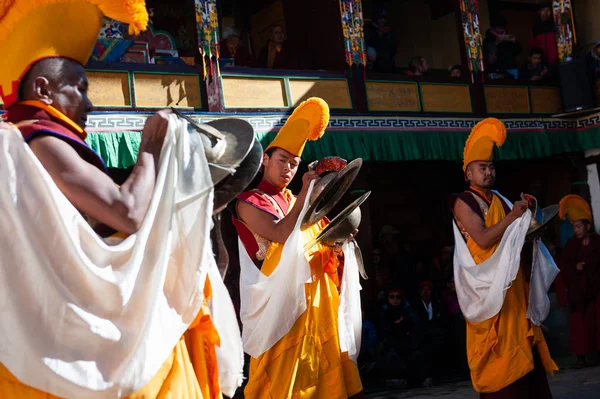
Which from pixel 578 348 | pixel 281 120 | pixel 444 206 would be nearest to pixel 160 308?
pixel 281 120

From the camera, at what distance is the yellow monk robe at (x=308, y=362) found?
4555 mm

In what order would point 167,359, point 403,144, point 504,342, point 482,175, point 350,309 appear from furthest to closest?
point 403,144 < point 482,175 < point 504,342 < point 350,309 < point 167,359

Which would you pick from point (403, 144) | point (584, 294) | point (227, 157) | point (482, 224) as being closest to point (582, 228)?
point (584, 294)

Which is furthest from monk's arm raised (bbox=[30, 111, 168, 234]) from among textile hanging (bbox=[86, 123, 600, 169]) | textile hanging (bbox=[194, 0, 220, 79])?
textile hanging (bbox=[194, 0, 220, 79])

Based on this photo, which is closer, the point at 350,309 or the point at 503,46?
the point at 350,309

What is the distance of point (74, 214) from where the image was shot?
2.17 meters

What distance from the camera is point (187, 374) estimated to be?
7.68ft

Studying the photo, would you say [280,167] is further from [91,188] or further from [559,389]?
[559,389]

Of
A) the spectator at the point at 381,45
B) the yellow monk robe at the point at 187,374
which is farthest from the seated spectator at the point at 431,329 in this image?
the yellow monk robe at the point at 187,374

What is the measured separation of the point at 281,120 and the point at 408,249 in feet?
10.1

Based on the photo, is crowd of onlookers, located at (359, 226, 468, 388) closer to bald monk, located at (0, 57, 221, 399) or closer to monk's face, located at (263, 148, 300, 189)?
monk's face, located at (263, 148, 300, 189)

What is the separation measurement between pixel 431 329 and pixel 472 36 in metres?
4.31

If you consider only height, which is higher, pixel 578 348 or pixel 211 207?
pixel 211 207

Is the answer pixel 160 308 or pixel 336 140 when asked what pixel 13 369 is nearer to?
pixel 160 308
